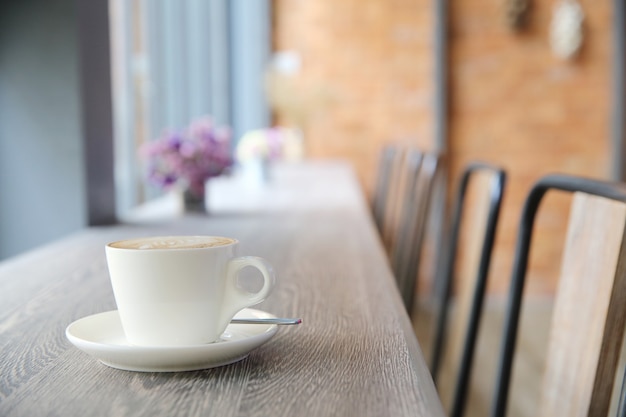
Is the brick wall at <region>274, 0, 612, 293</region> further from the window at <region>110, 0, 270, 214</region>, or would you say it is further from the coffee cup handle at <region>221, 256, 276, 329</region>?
the coffee cup handle at <region>221, 256, 276, 329</region>

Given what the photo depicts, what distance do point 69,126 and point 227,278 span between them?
4.01 feet

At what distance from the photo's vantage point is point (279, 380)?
68 cm

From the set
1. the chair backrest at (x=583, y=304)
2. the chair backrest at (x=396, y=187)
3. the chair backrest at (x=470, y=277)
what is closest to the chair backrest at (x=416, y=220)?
the chair backrest at (x=396, y=187)

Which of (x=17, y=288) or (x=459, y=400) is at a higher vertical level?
(x=17, y=288)

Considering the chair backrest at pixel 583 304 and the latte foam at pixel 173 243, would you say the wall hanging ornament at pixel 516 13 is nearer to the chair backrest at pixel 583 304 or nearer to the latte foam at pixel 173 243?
the chair backrest at pixel 583 304

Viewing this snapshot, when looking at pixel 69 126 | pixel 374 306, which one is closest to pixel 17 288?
pixel 374 306

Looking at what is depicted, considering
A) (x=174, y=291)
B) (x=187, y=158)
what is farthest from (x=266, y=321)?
(x=187, y=158)

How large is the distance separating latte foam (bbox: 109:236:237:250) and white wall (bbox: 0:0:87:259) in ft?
3.79

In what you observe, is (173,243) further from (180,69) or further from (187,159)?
(180,69)

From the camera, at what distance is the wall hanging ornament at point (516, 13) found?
5453 mm

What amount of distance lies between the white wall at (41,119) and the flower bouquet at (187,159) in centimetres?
43

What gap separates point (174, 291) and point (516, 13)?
513 centimetres

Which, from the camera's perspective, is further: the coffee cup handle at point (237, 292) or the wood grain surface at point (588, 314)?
the wood grain surface at point (588, 314)

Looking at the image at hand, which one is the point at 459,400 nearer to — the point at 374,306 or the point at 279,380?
the point at 374,306
